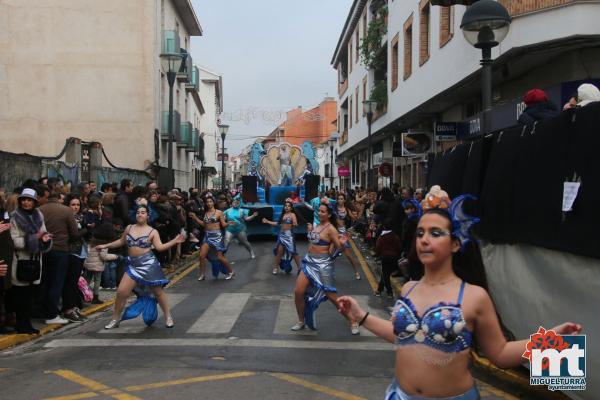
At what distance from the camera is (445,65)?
18641 millimetres

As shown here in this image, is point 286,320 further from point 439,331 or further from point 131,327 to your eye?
point 439,331

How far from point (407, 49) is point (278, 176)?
7.21m

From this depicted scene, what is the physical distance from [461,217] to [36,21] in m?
27.3

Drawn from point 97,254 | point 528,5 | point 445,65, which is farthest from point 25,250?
point 445,65

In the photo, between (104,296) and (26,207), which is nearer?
(26,207)

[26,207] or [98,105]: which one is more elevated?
[98,105]

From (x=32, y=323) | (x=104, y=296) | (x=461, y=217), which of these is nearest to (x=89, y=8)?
(x=104, y=296)

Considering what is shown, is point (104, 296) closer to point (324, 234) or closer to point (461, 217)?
point (324, 234)

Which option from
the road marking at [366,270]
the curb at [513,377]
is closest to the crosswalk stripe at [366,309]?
the road marking at [366,270]

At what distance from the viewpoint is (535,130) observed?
6453 mm

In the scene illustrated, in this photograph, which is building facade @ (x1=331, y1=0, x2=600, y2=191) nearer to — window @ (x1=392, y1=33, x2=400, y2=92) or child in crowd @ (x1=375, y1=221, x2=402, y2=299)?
window @ (x1=392, y1=33, x2=400, y2=92)

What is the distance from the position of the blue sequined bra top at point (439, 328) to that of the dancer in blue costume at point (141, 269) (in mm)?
5850

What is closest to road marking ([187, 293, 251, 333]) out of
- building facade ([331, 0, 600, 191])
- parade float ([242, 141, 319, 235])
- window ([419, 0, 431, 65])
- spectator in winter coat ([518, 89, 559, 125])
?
spectator in winter coat ([518, 89, 559, 125])

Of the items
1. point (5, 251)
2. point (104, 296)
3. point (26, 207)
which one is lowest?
point (104, 296)
